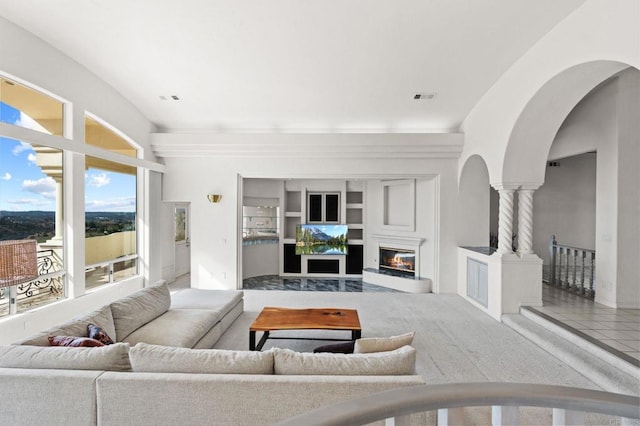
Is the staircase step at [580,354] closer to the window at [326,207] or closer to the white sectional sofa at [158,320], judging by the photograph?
the white sectional sofa at [158,320]

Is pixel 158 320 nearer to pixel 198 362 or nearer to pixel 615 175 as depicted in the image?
pixel 198 362

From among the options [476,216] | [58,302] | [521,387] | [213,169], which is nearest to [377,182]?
[476,216]

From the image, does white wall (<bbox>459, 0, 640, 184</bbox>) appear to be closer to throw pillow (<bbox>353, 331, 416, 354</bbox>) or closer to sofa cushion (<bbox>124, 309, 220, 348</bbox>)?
throw pillow (<bbox>353, 331, 416, 354</bbox>)

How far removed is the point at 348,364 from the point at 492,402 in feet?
4.74

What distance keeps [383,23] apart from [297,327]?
3.45m

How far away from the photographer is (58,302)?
172 inches

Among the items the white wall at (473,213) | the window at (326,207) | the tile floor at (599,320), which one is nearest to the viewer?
Result: the tile floor at (599,320)

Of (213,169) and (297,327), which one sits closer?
(297,327)

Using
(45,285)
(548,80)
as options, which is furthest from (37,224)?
(548,80)

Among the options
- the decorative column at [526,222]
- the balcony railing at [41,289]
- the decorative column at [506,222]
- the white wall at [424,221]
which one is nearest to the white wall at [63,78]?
the balcony railing at [41,289]

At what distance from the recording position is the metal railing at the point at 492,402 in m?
0.72

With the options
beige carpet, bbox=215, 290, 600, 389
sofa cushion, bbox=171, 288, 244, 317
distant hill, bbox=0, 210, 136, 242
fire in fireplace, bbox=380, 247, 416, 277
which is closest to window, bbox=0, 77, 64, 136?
distant hill, bbox=0, 210, 136, 242

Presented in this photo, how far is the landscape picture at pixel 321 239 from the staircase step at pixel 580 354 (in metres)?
4.27

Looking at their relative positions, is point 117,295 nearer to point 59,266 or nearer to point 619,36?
point 59,266
